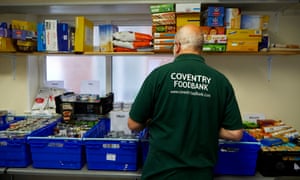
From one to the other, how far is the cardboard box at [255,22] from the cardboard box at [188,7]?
44 centimetres

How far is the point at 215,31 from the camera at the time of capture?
196 centimetres

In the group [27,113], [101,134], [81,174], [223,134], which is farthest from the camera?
[27,113]

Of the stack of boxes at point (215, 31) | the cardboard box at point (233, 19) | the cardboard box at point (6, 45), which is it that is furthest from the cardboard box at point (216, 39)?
the cardboard box at point (6, 45)

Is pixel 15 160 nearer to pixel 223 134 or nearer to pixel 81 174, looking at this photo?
pixel 81 174

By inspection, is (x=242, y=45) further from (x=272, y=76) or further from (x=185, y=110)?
(x=185, y=110)

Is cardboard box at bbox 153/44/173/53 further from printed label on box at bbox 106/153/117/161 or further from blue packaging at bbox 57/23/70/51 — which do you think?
printed label on box at bbox 106/153/117/161

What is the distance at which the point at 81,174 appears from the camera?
5.82ft

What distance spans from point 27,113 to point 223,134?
206 centimetres

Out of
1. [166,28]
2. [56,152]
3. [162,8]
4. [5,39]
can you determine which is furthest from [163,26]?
[5,39]

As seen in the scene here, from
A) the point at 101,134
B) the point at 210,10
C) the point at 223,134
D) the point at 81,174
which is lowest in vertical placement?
the point at 81,174

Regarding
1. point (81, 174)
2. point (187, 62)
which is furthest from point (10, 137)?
point (187, 62)

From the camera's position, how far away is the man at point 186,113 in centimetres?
135

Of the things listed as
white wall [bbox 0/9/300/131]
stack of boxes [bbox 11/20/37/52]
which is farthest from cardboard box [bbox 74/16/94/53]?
white wall [bbox 0/9/300/131]

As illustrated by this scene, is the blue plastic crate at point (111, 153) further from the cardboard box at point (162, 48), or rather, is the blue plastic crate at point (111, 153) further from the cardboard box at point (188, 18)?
the cardboard box at point (188, 18)
